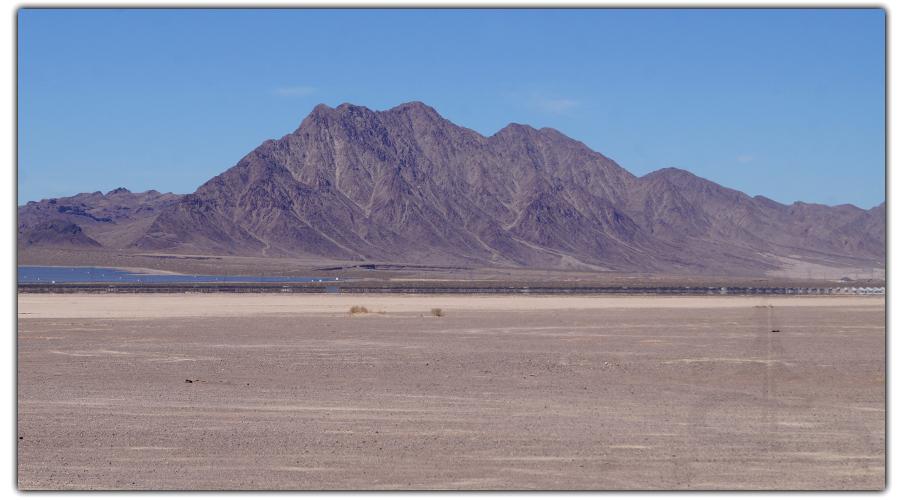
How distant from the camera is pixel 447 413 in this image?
38.7ft

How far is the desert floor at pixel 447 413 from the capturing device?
28.6 feet

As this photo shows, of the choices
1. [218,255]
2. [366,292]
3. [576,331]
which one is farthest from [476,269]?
[576,331]

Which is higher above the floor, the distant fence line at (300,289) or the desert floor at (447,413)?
the desert floor at (447,413)

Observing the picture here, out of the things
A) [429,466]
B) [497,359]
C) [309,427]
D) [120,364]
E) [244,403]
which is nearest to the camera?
[429,466]

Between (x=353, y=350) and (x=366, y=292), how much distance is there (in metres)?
45.0

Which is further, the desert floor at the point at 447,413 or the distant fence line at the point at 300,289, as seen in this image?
the distant fence line at the point at 300,289

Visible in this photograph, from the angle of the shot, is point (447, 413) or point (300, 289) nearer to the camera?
point (447, 413)

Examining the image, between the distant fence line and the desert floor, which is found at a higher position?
the desert floor

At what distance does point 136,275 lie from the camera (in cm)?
12575

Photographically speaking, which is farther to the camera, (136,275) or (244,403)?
(136,275)

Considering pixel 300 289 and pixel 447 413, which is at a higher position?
pixel 447 413

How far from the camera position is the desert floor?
870 cm

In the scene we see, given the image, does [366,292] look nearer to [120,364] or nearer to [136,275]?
[120,364]

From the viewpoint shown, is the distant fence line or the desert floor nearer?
the desert floor
